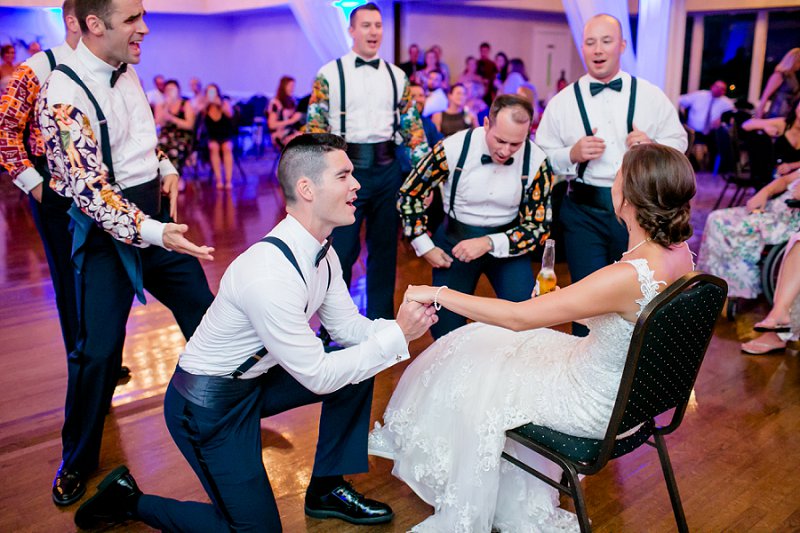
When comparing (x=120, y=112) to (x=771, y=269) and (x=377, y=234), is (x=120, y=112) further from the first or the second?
(x=771, y=269)

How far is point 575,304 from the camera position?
1.99 meters

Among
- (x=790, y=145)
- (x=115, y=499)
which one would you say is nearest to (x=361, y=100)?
(x=115, y=499)

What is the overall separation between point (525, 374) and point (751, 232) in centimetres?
310

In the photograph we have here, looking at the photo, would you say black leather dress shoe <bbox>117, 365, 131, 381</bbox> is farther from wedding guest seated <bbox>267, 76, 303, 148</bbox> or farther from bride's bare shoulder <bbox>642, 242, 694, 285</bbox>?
wedding guest seated <bbox>267, 76, 303, 148</bbox>

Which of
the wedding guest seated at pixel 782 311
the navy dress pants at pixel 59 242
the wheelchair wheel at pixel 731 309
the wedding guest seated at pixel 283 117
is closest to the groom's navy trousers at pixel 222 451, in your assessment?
the navy dress pants at pixel 59 242

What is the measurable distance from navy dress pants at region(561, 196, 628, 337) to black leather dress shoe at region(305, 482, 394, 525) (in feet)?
4.56

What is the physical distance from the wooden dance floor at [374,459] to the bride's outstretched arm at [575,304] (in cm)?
85

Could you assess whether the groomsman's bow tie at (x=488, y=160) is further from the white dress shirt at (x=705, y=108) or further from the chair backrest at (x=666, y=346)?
the white dress shirt at (x=705, y=108)

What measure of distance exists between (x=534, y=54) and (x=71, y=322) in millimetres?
12549

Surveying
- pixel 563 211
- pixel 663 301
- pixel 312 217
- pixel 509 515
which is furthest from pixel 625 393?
pixel 563 211

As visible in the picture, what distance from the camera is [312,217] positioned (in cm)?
215

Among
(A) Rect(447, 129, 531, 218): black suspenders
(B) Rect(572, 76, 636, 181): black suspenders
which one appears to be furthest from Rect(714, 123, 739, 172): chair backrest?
(A) Rect(447, 129, 531, 218): black suspenders

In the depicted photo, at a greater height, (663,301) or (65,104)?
(65,104)

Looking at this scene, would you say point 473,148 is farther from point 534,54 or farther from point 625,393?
point 534,54
